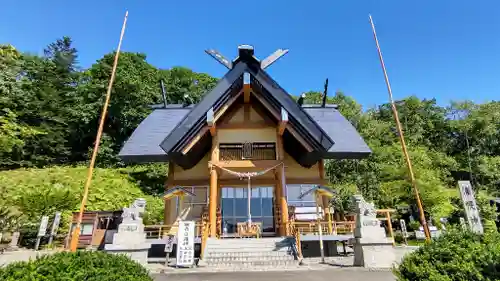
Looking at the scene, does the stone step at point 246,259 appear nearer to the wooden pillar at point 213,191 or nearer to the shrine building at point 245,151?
the wooden pillar at point 213,191

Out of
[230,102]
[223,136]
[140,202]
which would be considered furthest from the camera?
[223,136]

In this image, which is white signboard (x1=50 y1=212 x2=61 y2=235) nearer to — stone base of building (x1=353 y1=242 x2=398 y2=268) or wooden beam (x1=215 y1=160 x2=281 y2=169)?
wooden beam (x1=215 y1=160 x2=281 y2=169)

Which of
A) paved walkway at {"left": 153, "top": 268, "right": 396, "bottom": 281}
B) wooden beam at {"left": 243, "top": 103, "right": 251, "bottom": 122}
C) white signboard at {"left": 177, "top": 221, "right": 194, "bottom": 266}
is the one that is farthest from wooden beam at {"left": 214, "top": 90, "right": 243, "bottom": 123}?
paved walkway at {"left": 153, "top": 268, "right": 396, "bottom": 281}

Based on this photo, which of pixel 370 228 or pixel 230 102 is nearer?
pixel 370 228

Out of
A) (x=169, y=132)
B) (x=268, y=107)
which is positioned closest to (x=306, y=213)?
(x=268, y=107)

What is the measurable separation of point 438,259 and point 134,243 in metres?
8.44

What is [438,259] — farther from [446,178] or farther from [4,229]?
[446,178]

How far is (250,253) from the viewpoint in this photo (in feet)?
35.6

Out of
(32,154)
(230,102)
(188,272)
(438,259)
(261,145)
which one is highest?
(32,154)

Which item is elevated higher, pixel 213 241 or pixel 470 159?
pixel 470 159

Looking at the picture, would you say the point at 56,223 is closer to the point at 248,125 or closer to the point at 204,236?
the point at 204,236

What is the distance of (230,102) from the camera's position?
1403 cm

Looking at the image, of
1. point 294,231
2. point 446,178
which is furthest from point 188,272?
point 446,178

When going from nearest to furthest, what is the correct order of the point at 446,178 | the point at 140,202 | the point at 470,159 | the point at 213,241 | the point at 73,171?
the point at 140,202
the point at 213,241
the point at 73,171
the point at 446,178
the point at 470,159
